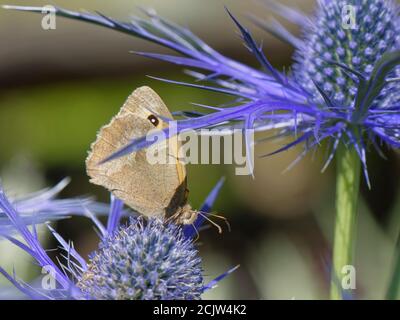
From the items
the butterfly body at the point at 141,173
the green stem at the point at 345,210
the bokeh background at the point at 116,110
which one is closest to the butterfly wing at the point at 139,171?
the butterfly body at the point at 141,173

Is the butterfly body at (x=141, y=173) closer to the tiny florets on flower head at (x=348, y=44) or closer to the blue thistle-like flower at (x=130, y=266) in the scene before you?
the blue thistle-like flower at (x=130, y=266)

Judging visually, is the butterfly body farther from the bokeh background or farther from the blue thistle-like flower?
the bokeh background

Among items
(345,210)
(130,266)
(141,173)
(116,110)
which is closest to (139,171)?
(141,173)

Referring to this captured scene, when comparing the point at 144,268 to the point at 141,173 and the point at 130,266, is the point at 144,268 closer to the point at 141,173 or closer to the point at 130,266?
the point at 130,266

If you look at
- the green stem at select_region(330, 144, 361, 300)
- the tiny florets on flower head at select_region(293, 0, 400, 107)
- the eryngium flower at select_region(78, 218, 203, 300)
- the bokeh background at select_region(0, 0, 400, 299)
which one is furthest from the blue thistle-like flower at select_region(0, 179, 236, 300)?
the bokeh background at select_region(0, 0, 400, 299)
